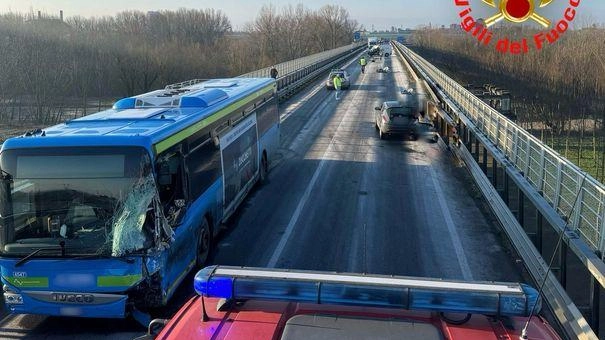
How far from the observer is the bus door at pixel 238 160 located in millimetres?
10812

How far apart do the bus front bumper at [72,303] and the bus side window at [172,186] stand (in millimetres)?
1221

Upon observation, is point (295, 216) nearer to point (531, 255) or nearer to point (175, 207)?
point (175, 207)

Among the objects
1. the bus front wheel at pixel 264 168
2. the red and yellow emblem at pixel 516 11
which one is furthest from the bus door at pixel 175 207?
the red and yellow emblem at pixel 516 11

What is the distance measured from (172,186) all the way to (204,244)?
197 centimetres

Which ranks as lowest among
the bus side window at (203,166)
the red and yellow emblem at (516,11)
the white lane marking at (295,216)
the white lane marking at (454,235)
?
the white lane marking at (454,235)

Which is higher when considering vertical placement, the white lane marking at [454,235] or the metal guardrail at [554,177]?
the metal guardrail at [554,177]

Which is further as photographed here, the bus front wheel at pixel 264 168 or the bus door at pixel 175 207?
the bus front wheel at pixel 264 168

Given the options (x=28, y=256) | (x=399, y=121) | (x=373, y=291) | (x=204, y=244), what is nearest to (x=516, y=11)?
(x=399, y=121)

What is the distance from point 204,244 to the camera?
30.4 feet

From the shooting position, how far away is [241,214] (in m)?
12.6

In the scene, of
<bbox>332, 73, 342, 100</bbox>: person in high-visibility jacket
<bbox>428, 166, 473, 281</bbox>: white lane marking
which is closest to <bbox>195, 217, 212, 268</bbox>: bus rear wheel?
<bbox>428, 166, 473, 281</bbox>: white lane marking

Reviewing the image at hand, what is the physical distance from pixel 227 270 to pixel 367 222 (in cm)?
857

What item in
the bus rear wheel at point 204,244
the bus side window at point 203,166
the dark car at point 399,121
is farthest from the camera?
the dark car at point 399,121

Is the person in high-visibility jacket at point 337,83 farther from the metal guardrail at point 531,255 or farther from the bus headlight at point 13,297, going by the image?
the bus headlight at point 13,297
